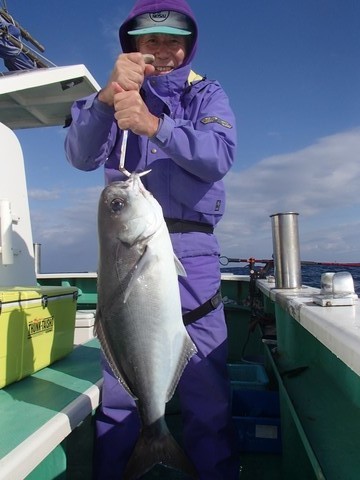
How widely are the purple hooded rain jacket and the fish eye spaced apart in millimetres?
356

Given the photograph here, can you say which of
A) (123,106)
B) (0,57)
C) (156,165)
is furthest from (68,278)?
(123,106)

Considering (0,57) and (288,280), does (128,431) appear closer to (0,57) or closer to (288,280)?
(288,280)

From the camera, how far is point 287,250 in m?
3.49

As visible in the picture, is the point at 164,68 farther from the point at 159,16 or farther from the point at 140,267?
the point at 140,267

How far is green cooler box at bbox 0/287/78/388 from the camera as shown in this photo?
2377 millimetres

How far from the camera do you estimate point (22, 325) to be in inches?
98.4

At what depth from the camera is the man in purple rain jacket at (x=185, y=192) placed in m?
2.38

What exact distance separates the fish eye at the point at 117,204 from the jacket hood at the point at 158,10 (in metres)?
1.17

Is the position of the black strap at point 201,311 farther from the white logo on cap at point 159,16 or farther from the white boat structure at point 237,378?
the white logo on cap at point 159,16

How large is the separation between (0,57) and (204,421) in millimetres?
5535

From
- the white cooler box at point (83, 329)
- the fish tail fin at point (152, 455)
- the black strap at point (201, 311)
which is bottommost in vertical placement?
the fish tail fin at point (152, 455)

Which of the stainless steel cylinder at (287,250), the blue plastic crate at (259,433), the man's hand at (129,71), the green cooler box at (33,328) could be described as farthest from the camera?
the stainless steel cylinder at (287,250)

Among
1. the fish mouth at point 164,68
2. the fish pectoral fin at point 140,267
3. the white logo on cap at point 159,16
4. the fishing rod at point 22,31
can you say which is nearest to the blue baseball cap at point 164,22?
the white logo on cap at point 159,16

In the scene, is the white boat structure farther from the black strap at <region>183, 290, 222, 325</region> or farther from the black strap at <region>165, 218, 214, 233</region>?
the black strap at <region>165, 218, 214, 233</region>
